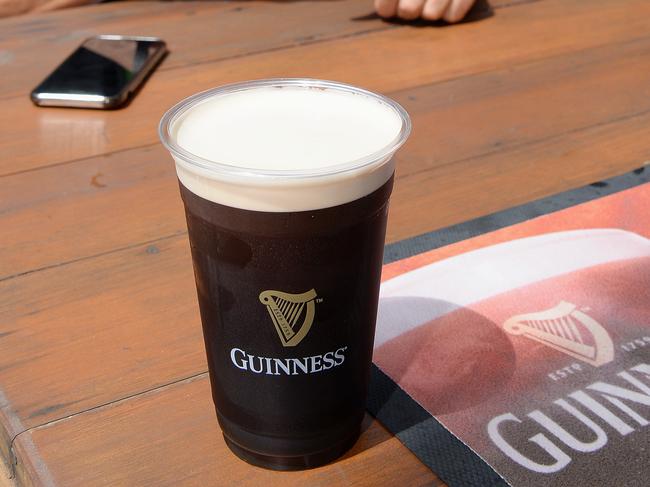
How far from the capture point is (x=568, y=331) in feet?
1.90

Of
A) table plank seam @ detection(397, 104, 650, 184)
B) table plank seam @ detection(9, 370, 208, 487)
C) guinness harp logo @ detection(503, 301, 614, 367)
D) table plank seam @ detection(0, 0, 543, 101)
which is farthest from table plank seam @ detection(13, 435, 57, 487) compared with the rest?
table plank seam @ detection(0, 0, 543, 101)

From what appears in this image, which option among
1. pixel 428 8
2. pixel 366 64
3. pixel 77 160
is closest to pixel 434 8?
pixel 428 8

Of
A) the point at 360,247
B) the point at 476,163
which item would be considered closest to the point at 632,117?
the point at 476,163

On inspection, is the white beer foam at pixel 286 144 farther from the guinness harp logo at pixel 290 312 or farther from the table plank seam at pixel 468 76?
the table plank seam at pixel 468 76

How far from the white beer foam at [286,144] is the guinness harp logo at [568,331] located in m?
0.21

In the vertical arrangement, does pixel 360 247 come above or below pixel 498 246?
above

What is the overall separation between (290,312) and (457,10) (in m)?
0.91

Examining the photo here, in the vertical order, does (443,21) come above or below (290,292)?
below

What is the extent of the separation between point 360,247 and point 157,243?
1.09ft

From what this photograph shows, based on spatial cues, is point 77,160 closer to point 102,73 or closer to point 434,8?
point 102,73

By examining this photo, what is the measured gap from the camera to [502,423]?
0.50 metres

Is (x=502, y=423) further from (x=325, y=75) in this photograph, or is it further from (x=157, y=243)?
(x=325, y=75)

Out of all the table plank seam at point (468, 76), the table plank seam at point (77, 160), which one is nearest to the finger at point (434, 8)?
the table plank seam at point (468, 76)

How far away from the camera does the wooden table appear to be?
0.50 meters
